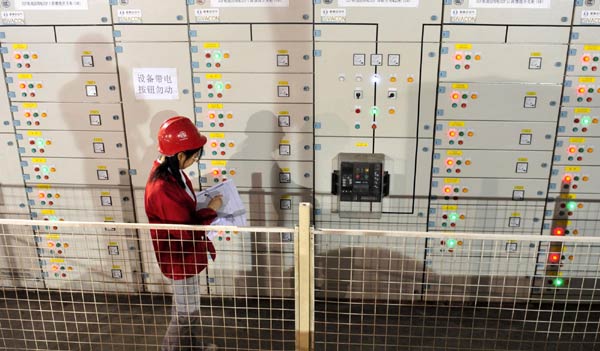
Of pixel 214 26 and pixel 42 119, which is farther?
pixel 42 119

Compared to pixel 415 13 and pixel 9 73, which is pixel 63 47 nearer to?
pixel 9 73

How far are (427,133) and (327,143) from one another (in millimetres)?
717

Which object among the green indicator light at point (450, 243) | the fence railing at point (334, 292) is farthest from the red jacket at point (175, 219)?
the green indicator light at point (450, 243)

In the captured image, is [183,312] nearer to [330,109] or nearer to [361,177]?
[361,177]

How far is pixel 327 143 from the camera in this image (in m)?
3.50

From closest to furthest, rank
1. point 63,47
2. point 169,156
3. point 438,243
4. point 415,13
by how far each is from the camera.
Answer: point 169,156, point 415,13, point 63,47, point 438,243

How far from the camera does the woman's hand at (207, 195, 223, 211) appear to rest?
2.81 metres

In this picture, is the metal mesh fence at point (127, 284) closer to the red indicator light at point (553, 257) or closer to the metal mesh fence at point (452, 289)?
the metal mesh fence at point (452, 289)

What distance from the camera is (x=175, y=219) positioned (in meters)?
2.54

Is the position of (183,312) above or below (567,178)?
below

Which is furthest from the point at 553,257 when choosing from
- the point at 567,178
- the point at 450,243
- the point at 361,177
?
the point at 361,177

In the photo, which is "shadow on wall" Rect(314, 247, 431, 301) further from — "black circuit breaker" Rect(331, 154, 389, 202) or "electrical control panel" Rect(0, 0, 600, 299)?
"black circuit breaker" Rect(331, 154, 389, 202)

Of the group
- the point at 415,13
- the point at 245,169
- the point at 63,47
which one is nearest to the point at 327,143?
the point at 245,169

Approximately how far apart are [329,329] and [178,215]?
1590mm
